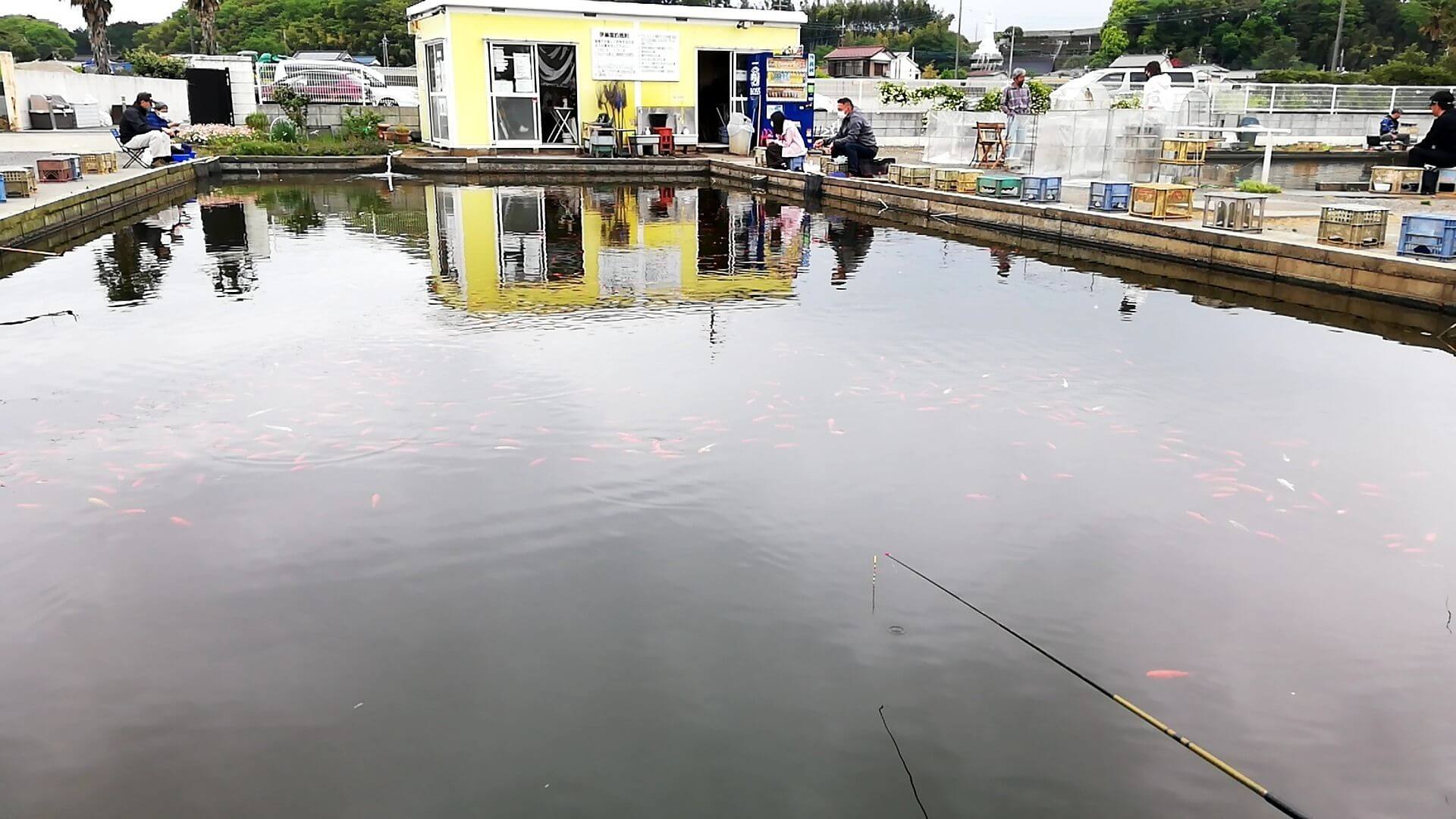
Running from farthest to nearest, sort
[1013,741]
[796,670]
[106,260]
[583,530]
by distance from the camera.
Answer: [106,260] → [583,530] → [796,670] → [1013,741]

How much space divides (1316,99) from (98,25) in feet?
112

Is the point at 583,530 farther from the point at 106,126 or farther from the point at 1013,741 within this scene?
the point at 106,126

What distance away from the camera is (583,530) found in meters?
4.46

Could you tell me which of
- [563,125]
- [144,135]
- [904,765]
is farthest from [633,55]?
[904,765]

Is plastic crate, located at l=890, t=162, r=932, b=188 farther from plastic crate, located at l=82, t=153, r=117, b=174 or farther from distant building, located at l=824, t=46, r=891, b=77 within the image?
distant building, located at l=824, t=46, r=891, b=77

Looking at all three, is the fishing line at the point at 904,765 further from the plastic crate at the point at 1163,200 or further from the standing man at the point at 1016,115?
the standing man at the point at 1016,115

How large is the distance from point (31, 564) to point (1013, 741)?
3739 millimetres

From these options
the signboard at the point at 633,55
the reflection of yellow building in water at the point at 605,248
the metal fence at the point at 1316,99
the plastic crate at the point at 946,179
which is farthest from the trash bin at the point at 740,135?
the metal fence at the point at 1316,99

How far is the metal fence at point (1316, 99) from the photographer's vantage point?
24500 millimetres

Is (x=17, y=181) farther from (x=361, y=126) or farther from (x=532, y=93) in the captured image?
(x=361, y=126)

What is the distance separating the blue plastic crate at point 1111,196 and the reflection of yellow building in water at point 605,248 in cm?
349

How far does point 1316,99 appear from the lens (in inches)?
974

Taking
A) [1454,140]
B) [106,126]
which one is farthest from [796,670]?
[106,126]

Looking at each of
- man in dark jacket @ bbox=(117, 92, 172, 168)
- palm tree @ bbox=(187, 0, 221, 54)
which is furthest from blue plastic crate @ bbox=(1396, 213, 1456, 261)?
palm tree @ bbox=(187, 0, 221, 54)
